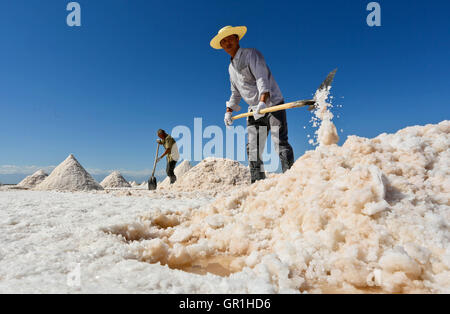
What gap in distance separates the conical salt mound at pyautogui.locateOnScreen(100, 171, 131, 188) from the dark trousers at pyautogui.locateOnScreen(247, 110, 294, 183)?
7.86m

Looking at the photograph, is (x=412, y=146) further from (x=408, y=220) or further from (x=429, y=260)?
(x=429, y=260)

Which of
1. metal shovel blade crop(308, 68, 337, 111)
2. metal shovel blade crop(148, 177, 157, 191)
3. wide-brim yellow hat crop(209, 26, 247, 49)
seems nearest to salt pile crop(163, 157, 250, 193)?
metal shovel blade crop(148, 177, 157, 191)

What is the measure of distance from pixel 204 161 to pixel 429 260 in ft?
21.1

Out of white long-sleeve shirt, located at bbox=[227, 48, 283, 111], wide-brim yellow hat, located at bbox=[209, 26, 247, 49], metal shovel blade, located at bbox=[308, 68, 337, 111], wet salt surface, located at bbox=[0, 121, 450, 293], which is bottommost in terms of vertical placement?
wet salt surface, located at bbox=[0, 121, 450, 293]

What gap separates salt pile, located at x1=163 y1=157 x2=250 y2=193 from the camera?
20.0ft

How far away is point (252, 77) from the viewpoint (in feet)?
10.6

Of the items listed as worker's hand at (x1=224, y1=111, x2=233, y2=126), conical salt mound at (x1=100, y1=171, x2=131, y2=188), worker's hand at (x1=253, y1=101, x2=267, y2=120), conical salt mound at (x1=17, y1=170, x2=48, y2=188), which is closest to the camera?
worker's hand at (x1=253, y1=101, x2=267, y2=120)

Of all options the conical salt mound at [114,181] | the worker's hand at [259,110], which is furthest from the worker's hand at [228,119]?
the conical salt mound at [114,181]

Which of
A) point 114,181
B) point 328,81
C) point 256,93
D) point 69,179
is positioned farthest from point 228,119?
point 114,181

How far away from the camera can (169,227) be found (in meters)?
1.80

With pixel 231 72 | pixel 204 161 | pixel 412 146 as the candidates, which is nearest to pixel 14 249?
pixel 412 146

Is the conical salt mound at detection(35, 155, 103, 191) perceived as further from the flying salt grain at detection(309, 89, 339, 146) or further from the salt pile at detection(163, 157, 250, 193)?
the flying salt grain at detection(309, 89, 339, 146)
